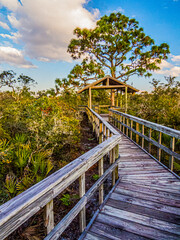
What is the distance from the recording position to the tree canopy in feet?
75.3

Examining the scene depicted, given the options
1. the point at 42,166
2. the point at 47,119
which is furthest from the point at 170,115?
the point at 42,166

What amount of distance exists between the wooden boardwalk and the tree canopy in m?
22.6

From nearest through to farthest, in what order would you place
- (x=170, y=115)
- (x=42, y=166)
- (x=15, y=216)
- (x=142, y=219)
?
1. (x=15, y=216)
2. (x=142, y=219)
3. (x=42, y=166)
4. (x=170, y=115)

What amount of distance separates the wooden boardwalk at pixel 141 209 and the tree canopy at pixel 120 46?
22.6 meters

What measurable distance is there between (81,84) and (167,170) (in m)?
19.1

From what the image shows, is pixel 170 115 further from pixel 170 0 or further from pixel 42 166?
pixel 170 0

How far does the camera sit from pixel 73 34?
23.9m

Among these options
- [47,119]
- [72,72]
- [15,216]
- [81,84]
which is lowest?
[15,216]

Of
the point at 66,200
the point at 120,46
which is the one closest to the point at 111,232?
the point at 66,200

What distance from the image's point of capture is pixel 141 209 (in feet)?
7.91

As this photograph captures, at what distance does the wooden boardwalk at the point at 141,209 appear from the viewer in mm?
1949

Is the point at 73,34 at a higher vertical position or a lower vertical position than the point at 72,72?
higher

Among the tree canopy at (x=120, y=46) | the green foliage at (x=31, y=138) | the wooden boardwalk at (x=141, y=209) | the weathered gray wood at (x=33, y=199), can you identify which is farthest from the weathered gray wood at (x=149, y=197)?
the tree canopy at (x=120, y=46)

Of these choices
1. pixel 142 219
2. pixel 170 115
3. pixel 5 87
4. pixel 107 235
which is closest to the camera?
pixel 107 235
